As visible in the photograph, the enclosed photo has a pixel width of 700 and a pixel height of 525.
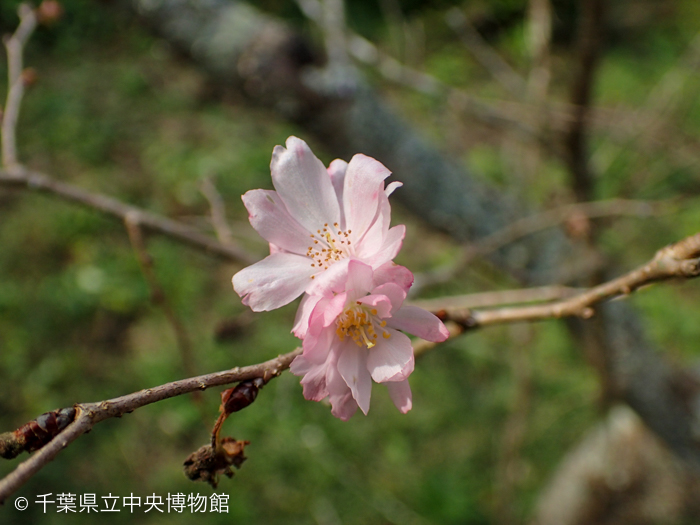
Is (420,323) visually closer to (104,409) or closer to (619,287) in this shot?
(619,287)

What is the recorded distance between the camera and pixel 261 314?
336 cm

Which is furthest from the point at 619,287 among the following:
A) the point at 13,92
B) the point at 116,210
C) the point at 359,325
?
the point at 13,92

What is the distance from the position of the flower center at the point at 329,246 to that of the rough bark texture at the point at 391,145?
4.16 feet

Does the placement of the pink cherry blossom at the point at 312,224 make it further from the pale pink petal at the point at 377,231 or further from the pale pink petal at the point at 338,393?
the pale pink petal at the point at 338,393

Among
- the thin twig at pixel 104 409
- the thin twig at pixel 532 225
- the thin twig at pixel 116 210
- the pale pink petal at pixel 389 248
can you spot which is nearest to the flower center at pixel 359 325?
the pale pink petal at pixel 389 248

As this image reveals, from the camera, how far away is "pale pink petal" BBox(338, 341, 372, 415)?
81 centimetres

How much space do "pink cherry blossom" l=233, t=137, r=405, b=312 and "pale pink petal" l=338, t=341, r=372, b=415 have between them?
0.13 m

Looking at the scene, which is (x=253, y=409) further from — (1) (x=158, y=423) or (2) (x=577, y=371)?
(2) (x=577, y=371)

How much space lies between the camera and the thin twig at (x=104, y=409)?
578mm

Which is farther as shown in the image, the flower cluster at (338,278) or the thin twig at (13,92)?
the thin twig at (13,92)

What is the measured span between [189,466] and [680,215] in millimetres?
4151

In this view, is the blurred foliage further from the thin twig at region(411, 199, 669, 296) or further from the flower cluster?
the flower cluster

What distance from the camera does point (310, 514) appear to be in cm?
280

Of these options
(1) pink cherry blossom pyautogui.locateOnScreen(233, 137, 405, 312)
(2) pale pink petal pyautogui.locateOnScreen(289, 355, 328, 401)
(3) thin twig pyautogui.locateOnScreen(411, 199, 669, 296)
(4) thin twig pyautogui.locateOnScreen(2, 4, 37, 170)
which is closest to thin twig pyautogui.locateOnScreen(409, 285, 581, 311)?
(3) thin twig pyautogui.locateOnScreen(411, 199, 669, 296)
